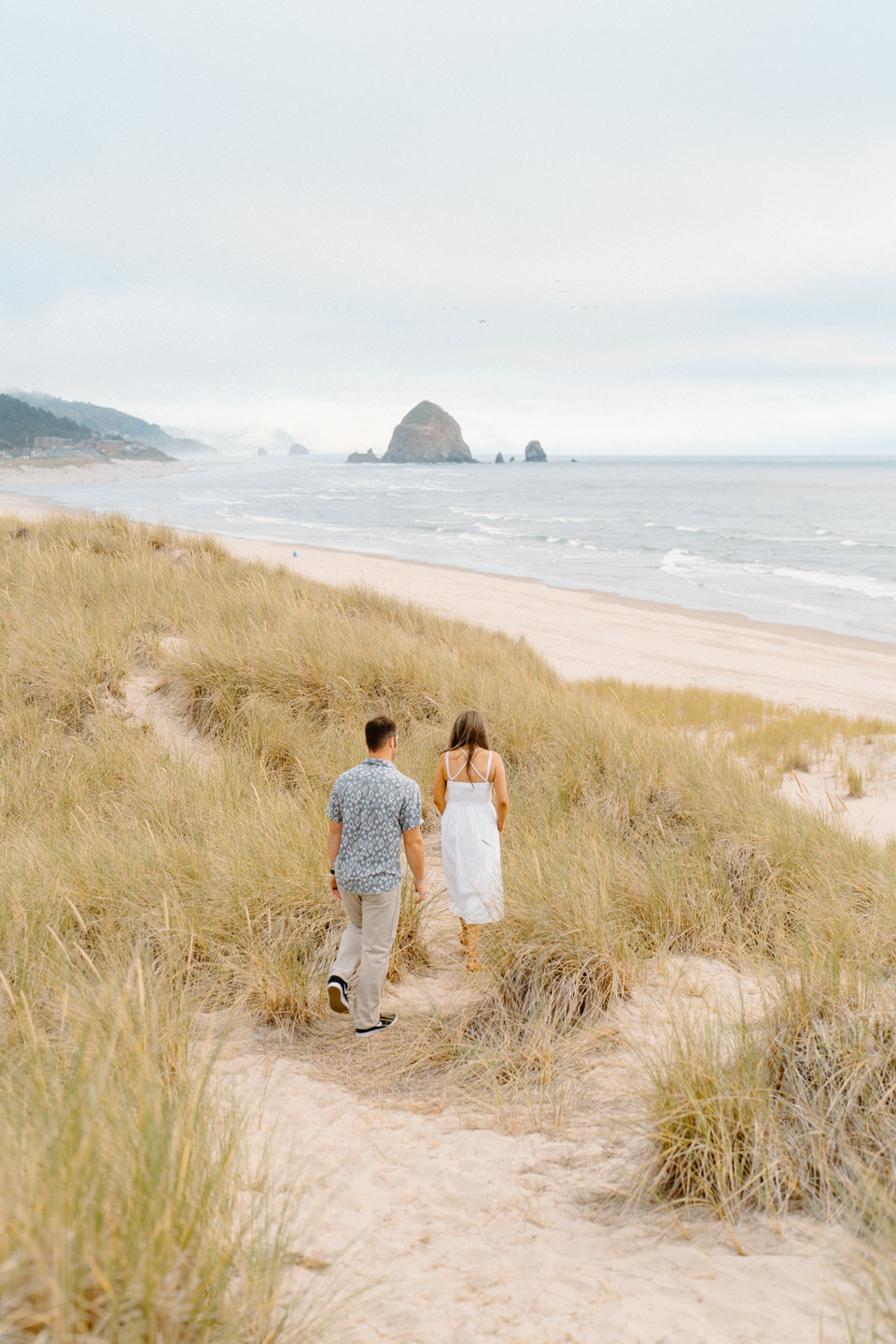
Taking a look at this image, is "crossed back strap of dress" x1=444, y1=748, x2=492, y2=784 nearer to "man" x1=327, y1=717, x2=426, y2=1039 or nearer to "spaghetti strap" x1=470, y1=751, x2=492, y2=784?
"spaghetti strap" x1=470, y1=751, x2=492, y2=784

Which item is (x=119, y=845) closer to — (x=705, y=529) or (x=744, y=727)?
(x=744, y=727)

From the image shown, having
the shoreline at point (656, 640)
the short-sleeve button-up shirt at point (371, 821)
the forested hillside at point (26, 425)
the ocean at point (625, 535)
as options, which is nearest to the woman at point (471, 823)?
the short-sleeve button-up shirt at point (371, 821)

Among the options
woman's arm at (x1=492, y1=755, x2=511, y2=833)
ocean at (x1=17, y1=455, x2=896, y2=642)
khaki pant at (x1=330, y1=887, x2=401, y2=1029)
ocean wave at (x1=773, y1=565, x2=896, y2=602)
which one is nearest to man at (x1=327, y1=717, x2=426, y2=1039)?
khaki pant at (x1=330, y1=887, x2=401, y2=1029)

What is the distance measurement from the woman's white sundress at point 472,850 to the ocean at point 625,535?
41.7 ft

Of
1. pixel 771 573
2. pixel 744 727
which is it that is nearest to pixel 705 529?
pixel 771 573

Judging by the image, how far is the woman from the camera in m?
4.80

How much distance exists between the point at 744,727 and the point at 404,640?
18.4ft

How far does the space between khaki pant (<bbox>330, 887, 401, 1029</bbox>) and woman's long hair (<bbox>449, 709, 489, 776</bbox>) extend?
1158mm

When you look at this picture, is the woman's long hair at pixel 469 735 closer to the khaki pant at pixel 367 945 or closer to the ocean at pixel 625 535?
the khaki pant at pixel 367 945

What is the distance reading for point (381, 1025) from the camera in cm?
409

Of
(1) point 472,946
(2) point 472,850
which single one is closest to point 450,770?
(2) point 472,850

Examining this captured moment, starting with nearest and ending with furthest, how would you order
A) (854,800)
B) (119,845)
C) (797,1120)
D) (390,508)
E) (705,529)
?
(797,1120), (119,845), (854,800), (705,529), (390,508)

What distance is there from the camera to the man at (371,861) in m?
4.09

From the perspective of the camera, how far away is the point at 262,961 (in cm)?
417
